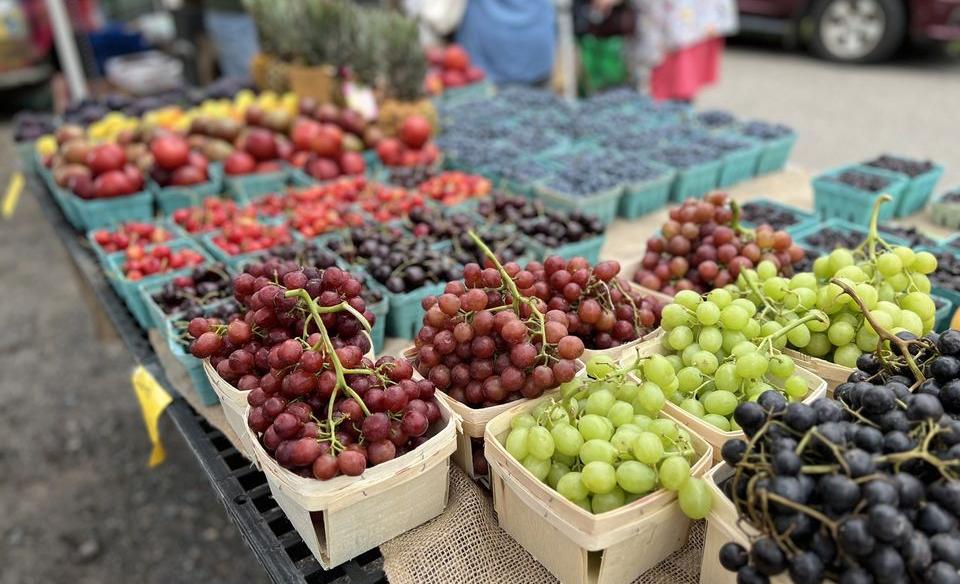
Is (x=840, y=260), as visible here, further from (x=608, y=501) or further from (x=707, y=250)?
(x=608, y=501)

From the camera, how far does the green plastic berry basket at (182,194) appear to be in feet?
10.7

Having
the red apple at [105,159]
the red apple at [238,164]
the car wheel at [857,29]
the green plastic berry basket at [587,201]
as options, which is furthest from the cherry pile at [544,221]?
the car wheel at [857,29]

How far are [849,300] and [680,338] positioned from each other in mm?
402

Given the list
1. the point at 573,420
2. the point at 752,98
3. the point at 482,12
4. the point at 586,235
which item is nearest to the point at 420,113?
the point at 586,235

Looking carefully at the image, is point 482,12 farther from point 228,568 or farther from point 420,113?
point 228,568

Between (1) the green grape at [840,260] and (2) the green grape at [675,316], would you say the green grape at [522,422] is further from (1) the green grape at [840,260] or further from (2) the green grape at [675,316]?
(1) the green grape at [840,260]

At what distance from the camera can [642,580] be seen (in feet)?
4.60

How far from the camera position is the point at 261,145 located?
3512 mm

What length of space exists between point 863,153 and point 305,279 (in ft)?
19.7

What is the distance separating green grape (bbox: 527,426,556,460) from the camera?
4.42 ft

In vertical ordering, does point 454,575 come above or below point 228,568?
above

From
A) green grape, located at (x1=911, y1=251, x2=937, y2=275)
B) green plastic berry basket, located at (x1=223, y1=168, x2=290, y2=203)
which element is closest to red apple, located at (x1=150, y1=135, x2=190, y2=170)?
green plastic berry basket, located at (x1=223, y1=168, x2=290, y2=203)

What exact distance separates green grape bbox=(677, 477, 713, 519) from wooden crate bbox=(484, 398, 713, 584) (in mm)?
42

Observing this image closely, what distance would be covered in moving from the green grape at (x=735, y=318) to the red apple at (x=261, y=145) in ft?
8.61
